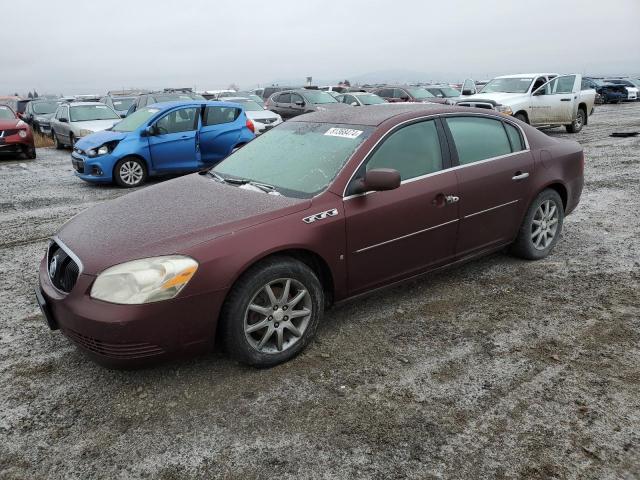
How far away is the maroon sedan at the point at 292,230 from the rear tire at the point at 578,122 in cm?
1206

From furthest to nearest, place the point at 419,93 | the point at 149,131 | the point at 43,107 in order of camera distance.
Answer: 1. the point at 43,107
2. the point at 419,93
3. the point at 149,131

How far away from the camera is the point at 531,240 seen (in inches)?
191

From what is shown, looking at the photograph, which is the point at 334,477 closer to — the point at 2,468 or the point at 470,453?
the point at 470,453

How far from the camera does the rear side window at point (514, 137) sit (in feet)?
15.1

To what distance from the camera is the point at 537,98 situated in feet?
46.7

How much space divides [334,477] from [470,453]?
2.26 ft

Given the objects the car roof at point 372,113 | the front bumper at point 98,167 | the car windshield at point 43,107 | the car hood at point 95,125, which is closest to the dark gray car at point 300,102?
the car hood at point 95,125

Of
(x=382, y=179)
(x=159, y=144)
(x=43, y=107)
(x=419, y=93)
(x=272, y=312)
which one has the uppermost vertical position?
(x=382, y=179)

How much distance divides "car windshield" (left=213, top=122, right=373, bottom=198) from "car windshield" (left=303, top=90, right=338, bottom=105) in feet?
45.1

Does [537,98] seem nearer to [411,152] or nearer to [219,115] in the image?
[219,115]

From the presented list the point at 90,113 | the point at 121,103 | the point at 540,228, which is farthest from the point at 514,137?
the point at 121,103

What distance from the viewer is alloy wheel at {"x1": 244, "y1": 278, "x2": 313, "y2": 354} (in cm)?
315

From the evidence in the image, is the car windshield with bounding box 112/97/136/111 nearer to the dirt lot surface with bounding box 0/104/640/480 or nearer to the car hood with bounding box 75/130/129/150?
the car hood with bounding box 75/130/129/150

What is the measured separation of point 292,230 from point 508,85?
Answer: 1356 centimetres
